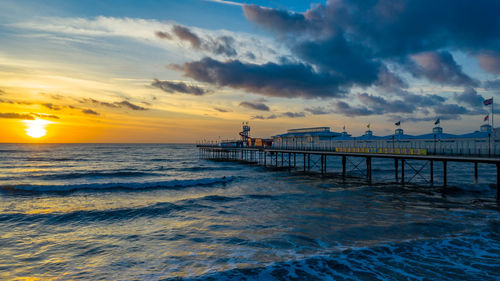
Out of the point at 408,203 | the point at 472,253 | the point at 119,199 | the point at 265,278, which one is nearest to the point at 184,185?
the point at 119,199

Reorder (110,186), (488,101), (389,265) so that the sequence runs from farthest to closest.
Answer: (110,186)
(488,101)
(389,265)

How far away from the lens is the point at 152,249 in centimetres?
1215

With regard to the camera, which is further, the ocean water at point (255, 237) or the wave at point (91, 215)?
the wave at point (91, 215)

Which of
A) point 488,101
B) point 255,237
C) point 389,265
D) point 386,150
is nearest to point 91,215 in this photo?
point 255,237

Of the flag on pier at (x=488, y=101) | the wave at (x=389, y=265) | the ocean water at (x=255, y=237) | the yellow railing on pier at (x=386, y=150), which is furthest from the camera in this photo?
the yellow railing on pier at (x=386, y=150)

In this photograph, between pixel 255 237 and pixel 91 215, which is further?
pixel 91 215

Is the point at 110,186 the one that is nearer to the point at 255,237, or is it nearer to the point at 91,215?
the point at 91,215

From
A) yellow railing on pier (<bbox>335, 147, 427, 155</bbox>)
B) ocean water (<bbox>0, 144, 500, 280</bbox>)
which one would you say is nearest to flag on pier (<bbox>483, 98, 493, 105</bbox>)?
yellow railing on pier (<bbox>335, 147, 427, 155</bbox>)

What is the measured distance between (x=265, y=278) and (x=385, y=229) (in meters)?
8.16

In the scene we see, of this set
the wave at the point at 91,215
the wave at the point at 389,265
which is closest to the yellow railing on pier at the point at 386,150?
the wave at the point at 389,265

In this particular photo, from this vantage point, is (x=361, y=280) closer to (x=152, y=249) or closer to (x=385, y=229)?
(x=385, y=229)

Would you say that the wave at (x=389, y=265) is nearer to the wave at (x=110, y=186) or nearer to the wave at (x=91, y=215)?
the wave at (x=91, y=215)

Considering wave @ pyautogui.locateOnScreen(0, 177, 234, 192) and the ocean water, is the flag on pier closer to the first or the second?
the ocean water

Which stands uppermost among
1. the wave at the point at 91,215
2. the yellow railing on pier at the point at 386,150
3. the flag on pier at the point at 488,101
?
the flag on pier at the point at 488,101
